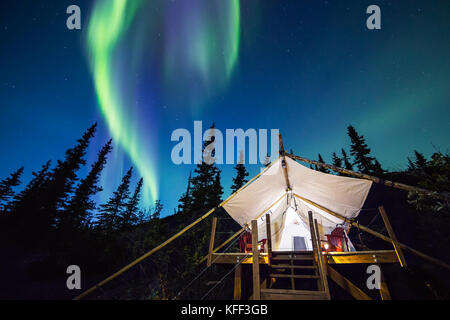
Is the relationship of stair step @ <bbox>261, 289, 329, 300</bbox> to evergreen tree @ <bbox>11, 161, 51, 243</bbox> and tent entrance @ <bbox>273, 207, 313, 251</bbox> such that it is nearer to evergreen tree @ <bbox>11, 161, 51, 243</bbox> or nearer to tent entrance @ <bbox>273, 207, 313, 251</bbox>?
tent entrance @ <bbox>273, 207, 313, 251</bbox>

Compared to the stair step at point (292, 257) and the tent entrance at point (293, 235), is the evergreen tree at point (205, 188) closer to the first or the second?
the tent entrance at point (293, 235)

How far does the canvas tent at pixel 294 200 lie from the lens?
17.7 feet

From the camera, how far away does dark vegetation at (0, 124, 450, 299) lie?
463 cm

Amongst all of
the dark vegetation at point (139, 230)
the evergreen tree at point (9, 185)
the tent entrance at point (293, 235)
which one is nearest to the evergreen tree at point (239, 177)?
the dark vegetation at point (139, 230)

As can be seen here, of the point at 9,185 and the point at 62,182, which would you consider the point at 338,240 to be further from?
the point at 9,185

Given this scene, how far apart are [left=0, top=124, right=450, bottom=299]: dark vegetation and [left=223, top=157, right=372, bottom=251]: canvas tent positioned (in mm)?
1167

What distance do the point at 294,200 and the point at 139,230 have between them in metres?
6.78

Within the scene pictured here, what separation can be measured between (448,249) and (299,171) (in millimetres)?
10547

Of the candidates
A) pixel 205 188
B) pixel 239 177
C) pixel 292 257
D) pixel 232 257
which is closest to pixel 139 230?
pixel 232 257

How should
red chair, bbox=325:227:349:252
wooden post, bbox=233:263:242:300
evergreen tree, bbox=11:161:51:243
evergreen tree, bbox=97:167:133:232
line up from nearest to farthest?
wooden post, bbox=233:263:242:300 → red chair, bbox=325:227:349:252 → evergreen tree, bbox=11:161:51:243 → evergreen tree, bbox=97:167:133:232

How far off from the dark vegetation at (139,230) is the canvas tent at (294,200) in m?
1.17

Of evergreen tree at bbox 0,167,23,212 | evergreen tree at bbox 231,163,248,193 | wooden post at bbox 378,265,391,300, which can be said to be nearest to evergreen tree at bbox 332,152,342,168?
evergreen tree at bbox 231,163,248,193
